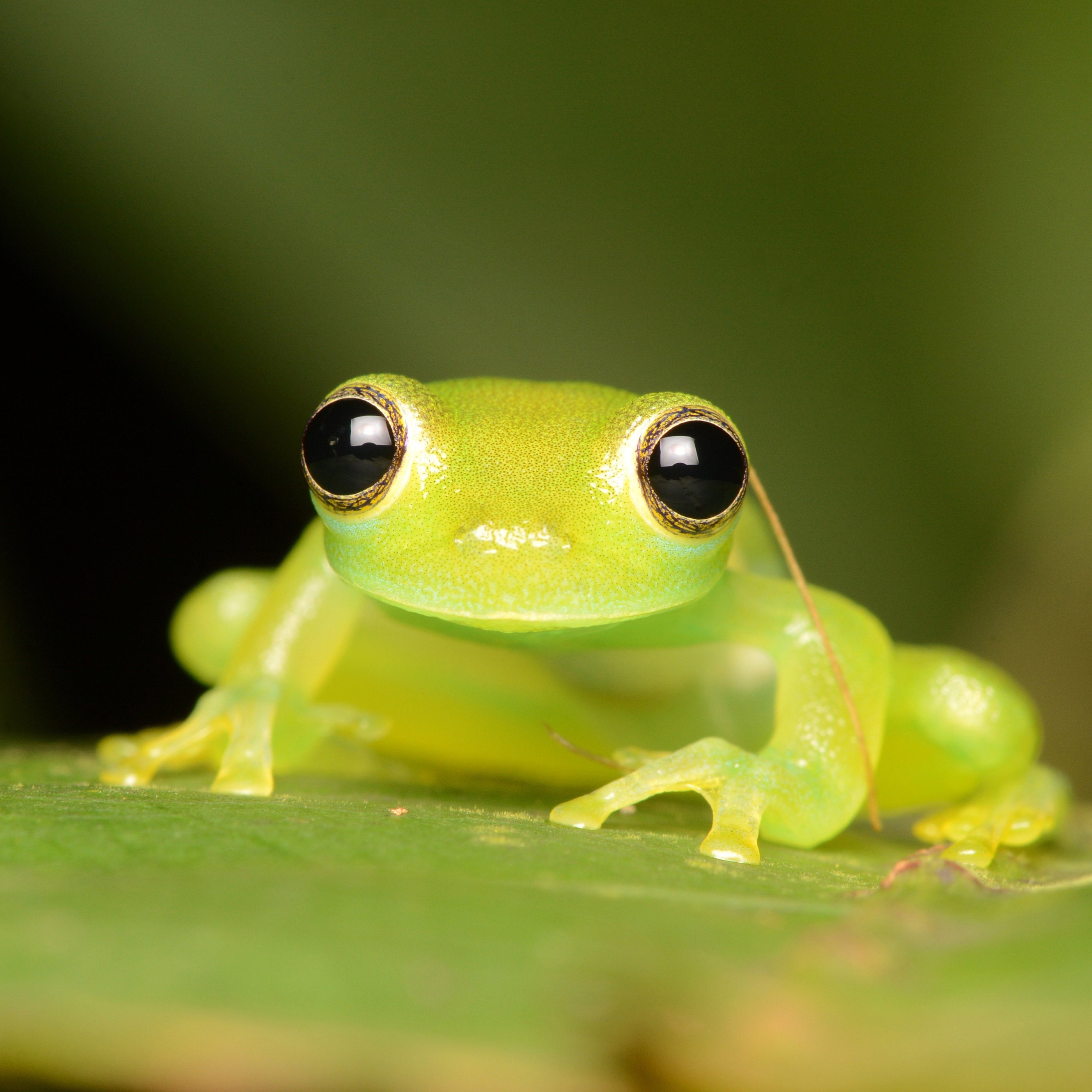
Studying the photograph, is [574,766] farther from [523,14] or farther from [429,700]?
[523,14]

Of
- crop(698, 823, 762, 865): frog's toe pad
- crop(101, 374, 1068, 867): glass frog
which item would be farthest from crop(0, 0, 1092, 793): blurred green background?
crop(698, 823, 762, 865): frog's toe pad

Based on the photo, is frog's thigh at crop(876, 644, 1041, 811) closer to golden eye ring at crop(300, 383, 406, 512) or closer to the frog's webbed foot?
the frog's webbed foot

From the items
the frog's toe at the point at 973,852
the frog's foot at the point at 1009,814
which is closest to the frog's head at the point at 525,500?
the frog's toe at the point at 973,852

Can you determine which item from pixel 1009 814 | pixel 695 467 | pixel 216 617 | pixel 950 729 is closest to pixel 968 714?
pixel 950 729

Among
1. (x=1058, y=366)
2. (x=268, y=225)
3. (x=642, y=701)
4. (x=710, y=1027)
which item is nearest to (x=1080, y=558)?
(x=1058, y=366)

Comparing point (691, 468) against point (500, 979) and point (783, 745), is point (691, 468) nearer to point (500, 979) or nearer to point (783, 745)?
point (783, 745)

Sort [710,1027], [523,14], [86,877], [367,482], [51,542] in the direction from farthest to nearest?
1. [51,542]
2. [523,14]
3. [367,482]
4. [86,877]
5. [710,1027]
